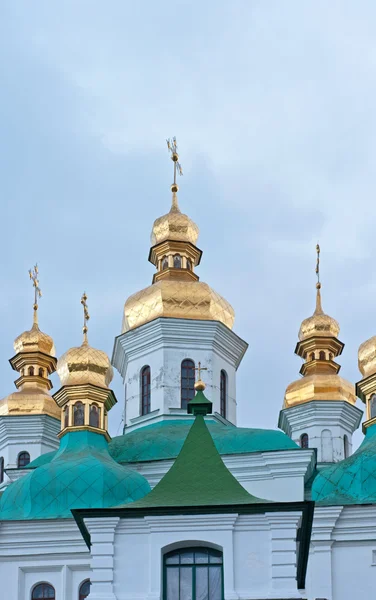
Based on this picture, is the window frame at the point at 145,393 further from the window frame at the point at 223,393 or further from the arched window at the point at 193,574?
the arched window at the point at 193,574

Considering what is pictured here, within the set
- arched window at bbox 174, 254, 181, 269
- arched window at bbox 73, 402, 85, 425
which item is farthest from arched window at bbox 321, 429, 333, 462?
arched window at bbox 73, 402, 85, 425

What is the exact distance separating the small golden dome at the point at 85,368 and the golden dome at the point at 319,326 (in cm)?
932

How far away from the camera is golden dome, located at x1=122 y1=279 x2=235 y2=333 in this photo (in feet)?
121

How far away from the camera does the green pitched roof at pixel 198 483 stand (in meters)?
21.9

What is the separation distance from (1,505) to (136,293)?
9.04m

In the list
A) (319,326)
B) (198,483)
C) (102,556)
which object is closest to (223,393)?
(319,326)

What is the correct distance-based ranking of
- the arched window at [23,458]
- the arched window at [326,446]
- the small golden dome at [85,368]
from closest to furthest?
the small golden dome at [85,368] < the arched window at [326,446] < the arched window at [23,458]

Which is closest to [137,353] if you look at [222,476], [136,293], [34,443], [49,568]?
[136,293]

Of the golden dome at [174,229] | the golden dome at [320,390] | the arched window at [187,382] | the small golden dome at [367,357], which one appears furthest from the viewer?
the golden dome at [320,390]

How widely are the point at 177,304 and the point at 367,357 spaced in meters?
4.97

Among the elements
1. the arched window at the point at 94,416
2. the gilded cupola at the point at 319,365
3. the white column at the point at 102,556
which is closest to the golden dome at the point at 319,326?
the gilded cupola at the point at 319,365

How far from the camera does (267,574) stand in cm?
2120

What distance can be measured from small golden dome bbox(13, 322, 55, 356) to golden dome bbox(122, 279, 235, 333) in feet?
19.2

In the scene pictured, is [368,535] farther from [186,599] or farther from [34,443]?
[34,443]
